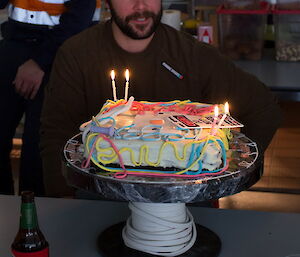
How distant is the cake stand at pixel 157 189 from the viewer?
4.09 ft

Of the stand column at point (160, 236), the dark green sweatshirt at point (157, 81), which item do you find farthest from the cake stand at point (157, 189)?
the dark green sweatshirt at point (157, 81)

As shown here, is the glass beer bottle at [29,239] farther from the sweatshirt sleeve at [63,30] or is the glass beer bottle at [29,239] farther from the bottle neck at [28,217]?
the sweatshirt sleeve at [63,30]

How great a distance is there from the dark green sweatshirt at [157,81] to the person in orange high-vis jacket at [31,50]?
49 centimetres

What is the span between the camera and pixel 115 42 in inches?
83.8

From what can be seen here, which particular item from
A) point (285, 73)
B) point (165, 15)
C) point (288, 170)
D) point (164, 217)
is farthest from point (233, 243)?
point (288, 170)

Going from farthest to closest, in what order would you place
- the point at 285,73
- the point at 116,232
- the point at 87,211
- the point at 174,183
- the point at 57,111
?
the point at 285,73 < the point at 57,111 < the point at 87,211 < the point at 116,232 < the point at 174,183

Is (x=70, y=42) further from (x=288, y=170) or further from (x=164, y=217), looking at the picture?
(x=288, y=170)

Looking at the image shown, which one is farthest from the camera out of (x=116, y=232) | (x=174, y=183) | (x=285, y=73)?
(x=285, y=73)

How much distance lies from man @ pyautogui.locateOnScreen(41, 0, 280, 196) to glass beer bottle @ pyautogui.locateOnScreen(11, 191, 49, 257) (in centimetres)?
80

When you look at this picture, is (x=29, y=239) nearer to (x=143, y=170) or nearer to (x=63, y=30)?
(x=143, y=170)

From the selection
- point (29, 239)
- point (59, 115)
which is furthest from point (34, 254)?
point (59, 115)

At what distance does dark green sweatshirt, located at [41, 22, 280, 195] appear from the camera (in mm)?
2086

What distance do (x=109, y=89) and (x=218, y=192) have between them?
88cm

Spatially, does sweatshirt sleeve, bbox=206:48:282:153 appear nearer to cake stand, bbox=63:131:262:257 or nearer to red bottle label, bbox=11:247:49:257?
cake stand, bbox=63:131:262:257
